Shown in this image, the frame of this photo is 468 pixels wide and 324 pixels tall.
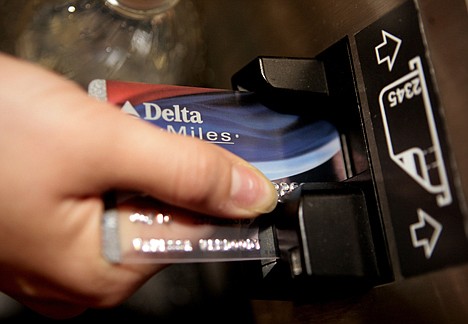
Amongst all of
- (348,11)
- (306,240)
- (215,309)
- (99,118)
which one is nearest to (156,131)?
(99,118)

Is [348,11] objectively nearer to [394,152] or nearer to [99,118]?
[394,152]

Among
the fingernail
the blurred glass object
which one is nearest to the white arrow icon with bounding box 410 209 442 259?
the fingernail

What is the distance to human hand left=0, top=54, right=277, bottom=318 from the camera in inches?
16.2

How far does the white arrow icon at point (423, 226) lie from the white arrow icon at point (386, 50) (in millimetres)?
131

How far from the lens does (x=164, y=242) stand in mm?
464

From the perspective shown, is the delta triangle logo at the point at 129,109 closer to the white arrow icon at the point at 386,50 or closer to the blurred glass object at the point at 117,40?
the white arrow icon at the point at 386,50

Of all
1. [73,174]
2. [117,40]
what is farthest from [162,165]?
[117,40]

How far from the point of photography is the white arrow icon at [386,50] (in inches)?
18.8

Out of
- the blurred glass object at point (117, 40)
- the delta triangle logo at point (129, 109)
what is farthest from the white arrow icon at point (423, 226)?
the blurred glass object at point (117, 40)

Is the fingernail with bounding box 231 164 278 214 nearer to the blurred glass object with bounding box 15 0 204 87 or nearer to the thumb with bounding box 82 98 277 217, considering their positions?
the thumb with bounding box 82 98 277 217

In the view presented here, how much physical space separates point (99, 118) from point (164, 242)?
0.12m

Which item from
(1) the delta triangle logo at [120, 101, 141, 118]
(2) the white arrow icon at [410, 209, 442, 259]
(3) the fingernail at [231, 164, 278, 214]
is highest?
(1) the delta triangle logo at [120, 101, 141, 118]

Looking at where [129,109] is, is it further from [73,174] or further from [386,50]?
[386,50]

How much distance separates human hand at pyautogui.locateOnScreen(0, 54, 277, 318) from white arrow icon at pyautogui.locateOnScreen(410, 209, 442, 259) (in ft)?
0.48
